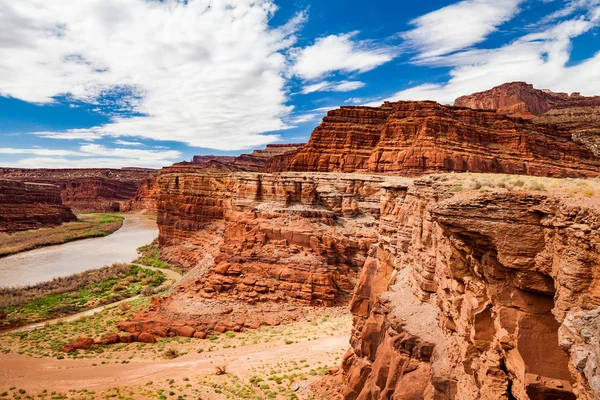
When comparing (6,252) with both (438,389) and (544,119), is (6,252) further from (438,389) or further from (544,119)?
(544,119)

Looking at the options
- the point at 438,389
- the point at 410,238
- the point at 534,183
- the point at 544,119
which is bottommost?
the point at 438,389

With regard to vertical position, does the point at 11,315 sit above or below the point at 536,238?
A: below

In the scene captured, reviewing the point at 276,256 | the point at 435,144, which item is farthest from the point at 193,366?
the point at 435,144

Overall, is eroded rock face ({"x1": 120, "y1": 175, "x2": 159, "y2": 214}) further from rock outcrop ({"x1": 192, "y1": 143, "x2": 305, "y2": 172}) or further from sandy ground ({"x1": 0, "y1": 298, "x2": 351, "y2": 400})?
sandy ground ({"x1": 0, "y1": 298, "x2": 351, "y2": 400})

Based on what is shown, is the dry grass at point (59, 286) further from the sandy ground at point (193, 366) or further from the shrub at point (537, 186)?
the shrub at point (537, 186)

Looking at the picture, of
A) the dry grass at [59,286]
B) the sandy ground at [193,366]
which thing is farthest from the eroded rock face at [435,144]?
the sandy ground at [193,366]

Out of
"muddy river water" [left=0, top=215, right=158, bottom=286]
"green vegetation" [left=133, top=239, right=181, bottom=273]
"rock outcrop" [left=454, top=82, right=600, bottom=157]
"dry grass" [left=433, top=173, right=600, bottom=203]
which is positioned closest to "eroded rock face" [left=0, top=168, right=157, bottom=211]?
"muddy river water" [left=0, top=215, right=158, bottom=286]

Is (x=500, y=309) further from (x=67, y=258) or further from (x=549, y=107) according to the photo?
(x=549, y=107)

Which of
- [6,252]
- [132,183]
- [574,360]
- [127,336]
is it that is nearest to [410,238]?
[574,360]

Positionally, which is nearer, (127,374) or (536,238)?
(536,238)
